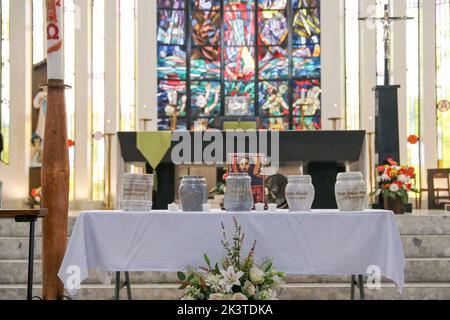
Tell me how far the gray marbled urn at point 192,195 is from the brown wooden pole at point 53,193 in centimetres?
113

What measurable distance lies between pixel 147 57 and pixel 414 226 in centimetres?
749

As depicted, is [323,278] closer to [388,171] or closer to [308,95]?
[388,171]

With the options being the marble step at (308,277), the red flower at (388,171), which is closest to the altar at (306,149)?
the red flower at (388,171)

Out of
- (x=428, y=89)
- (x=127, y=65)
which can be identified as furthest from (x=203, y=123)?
(x=428, y=89)

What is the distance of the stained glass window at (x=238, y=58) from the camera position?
13750mm

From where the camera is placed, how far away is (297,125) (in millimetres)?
13562

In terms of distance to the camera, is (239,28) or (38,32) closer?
(38,32)

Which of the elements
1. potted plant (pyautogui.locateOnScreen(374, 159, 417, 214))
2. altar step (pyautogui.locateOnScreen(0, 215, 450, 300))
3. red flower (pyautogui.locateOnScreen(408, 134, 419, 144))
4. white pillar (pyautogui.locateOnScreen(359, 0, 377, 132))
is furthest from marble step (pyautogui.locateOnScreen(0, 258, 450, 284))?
white pillar (pyautogui.locateOnScreen(359, 0, 377, 132))

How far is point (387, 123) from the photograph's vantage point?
8.59m

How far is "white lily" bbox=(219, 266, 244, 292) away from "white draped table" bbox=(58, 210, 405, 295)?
0.41m

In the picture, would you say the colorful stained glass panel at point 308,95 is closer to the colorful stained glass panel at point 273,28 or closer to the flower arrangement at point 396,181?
the colorful stained glass panel at point 273,28

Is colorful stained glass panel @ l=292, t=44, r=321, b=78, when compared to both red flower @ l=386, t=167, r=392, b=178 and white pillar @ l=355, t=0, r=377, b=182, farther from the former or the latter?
red flower @ l=386, t=167, r=392, b=178
